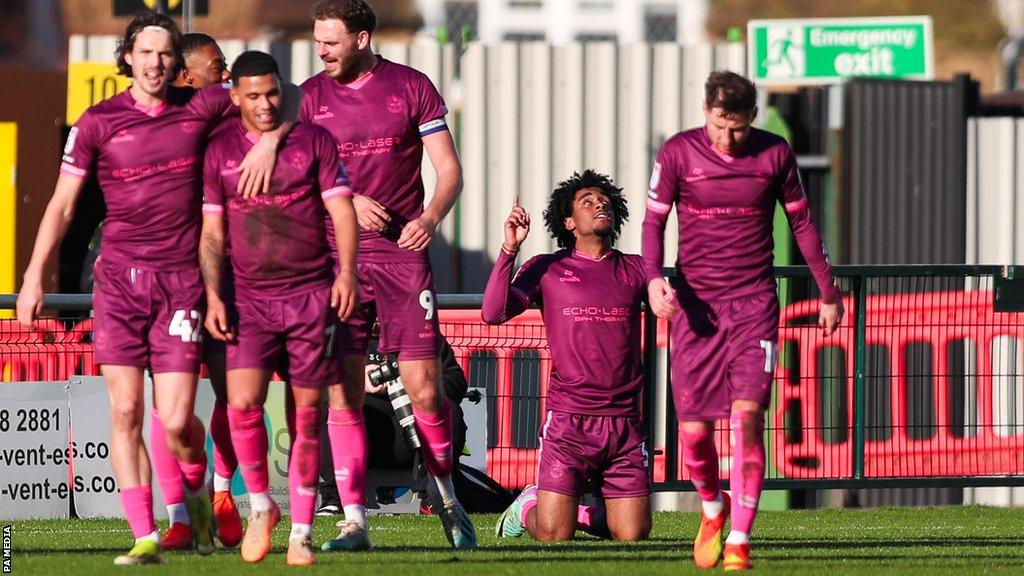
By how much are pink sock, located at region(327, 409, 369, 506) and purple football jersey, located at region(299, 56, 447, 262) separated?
28.9 inches

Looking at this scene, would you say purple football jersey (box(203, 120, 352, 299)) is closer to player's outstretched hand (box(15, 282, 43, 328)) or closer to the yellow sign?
player's outstretched hand (box(15, 282, 43, 328))

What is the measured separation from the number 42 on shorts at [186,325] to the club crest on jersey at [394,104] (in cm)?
130

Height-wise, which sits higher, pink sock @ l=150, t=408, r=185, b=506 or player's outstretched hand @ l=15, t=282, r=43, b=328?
player's outstretched hand @ l=15, t=282, r=43, b=328

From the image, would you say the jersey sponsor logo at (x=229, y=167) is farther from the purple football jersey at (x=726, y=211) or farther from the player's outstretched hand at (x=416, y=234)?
the purple football jersey at (x=726, y=211)

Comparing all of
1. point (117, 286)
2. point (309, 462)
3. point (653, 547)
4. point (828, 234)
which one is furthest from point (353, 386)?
point (828, 234)

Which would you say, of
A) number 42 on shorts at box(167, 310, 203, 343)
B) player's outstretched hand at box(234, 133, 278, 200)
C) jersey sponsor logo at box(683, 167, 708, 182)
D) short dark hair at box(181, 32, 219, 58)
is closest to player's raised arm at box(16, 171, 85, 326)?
number 42 on shorts at box(167, 310, 203, 343)

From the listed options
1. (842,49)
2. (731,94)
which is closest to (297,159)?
(731,94)

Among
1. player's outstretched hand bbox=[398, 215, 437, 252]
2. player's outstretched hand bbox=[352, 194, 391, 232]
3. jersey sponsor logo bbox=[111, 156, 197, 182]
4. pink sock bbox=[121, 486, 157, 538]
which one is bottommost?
pink sock bbox=[121, 486, 157, 538]

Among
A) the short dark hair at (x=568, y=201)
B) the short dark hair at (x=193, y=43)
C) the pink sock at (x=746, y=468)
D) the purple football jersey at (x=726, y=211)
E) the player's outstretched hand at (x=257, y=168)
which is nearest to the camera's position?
the player's outstretched hand at (x=257, y=168)

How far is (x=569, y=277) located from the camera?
996 cm

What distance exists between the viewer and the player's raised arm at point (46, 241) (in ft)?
25.5

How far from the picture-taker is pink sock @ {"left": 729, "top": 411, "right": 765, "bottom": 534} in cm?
812

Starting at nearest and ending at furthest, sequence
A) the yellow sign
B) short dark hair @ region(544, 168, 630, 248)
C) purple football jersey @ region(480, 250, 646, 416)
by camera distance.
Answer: purple football jersey @ region(480, 250, 646, 416)
short dark hair @ region(544, 168, 630, 248)
the yellow sign

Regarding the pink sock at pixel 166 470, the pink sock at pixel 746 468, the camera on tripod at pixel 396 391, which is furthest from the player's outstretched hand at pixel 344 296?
the pink sock at pixel 746 468
